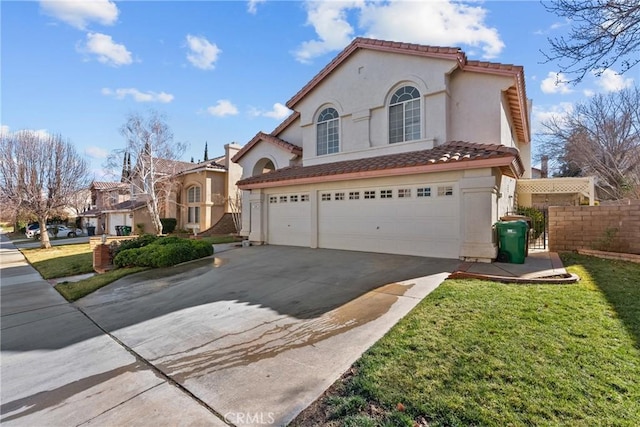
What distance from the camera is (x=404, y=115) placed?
12.9 metres

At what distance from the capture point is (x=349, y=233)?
12258 millimetres

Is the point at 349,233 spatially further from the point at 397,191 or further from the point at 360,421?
the point at 360,421

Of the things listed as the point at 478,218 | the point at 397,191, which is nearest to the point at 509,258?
the point at 478,218

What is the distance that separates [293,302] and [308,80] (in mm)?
12671

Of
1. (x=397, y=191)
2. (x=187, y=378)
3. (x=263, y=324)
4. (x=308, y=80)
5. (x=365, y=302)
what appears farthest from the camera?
(x=308, y=80)

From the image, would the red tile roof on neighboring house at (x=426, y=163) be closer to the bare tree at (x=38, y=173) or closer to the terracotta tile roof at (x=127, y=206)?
the bare tree at (x=38, y=173)

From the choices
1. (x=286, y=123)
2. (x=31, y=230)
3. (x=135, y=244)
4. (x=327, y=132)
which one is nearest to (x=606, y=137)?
(x=327, y=132)

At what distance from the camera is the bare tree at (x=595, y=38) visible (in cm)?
594

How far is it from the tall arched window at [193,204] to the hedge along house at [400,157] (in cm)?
1300

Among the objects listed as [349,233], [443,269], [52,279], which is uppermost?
[349,233]

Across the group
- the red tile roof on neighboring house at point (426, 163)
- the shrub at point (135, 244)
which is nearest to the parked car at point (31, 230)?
the shrub at point (135, 244)

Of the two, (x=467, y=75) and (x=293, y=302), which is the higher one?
(x=467, y=75)

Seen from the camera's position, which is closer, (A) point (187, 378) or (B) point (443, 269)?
(A) point (187, 378)

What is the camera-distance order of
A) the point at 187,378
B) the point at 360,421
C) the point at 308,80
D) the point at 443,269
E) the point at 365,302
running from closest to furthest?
the point at 360,421 → the point at 187,378 → the point at 365,302 → the point at 443,269 → the point at 308,80
